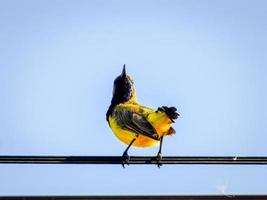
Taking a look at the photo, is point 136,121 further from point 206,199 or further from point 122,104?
point 206,199

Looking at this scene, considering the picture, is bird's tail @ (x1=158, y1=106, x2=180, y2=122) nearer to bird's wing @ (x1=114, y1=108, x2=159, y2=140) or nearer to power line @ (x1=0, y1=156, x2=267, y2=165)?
bird's wing @ (x1=114, y1=108, x2=159, y2=140)

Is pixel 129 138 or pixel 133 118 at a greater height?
pixel 133 118

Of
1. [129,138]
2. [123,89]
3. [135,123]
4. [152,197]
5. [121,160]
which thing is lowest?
[152,197]

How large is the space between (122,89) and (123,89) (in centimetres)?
2

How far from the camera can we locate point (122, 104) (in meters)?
10.3

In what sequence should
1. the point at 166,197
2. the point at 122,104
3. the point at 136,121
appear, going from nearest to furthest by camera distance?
the point at 166,197 → the point at 136,121 → the point at 122,104

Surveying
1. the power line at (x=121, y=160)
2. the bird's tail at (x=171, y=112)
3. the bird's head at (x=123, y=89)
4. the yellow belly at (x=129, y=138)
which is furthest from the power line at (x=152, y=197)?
the bird's head at (x=123, y=89)

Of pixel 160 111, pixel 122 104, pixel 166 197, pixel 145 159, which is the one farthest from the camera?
pixel 122 104

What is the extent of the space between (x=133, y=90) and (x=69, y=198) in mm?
5500

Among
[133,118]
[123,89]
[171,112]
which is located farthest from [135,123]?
[123,89]

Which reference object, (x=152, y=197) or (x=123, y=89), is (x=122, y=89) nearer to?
(x=123, y=89)

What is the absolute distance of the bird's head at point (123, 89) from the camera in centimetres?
1069

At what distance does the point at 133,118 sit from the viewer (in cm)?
879

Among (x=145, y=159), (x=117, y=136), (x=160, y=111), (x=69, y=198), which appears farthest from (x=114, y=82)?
(x=69, y=198)
